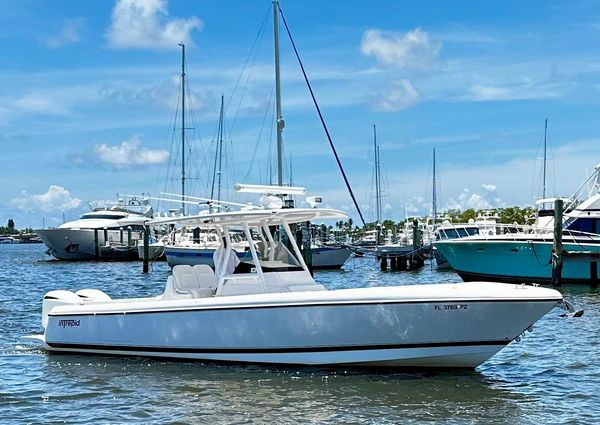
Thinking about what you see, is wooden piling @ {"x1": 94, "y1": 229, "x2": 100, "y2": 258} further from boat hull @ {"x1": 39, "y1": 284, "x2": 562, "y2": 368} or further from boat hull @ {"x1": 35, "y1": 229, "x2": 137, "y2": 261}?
boat hull @ {"x1": 39, "y1": 284, "x2": 562, "y2": 368}

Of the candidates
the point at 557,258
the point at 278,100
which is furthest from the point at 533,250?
the point at 278,100

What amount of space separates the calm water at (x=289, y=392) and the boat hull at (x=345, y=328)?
0.96 ft

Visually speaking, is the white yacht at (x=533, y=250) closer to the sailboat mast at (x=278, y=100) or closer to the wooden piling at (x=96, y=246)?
the sailboat mast at (x=278, y=100)

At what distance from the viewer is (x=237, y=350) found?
1391 cm

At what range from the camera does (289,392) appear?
12609 mm

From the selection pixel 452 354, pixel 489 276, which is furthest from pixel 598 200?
pixel 452 354

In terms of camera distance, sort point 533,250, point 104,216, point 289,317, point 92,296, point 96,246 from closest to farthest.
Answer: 1. point 289,317
2. point 92,296
3. point 533,250
4. point 96,246
5. point 104,216

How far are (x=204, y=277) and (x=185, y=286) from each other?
43 cm

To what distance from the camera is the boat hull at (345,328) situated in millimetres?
12984

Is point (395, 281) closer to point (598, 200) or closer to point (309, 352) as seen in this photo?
point (598, 200)

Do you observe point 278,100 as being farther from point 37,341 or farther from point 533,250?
point 37,341

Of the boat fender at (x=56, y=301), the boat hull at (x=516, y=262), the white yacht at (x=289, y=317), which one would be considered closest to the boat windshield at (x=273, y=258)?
the white yacht at (x=289, y=317)

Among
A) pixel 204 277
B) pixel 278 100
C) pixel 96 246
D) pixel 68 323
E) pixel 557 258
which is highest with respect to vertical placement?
pixel 278 100

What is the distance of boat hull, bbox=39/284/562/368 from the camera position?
42.6 feet
